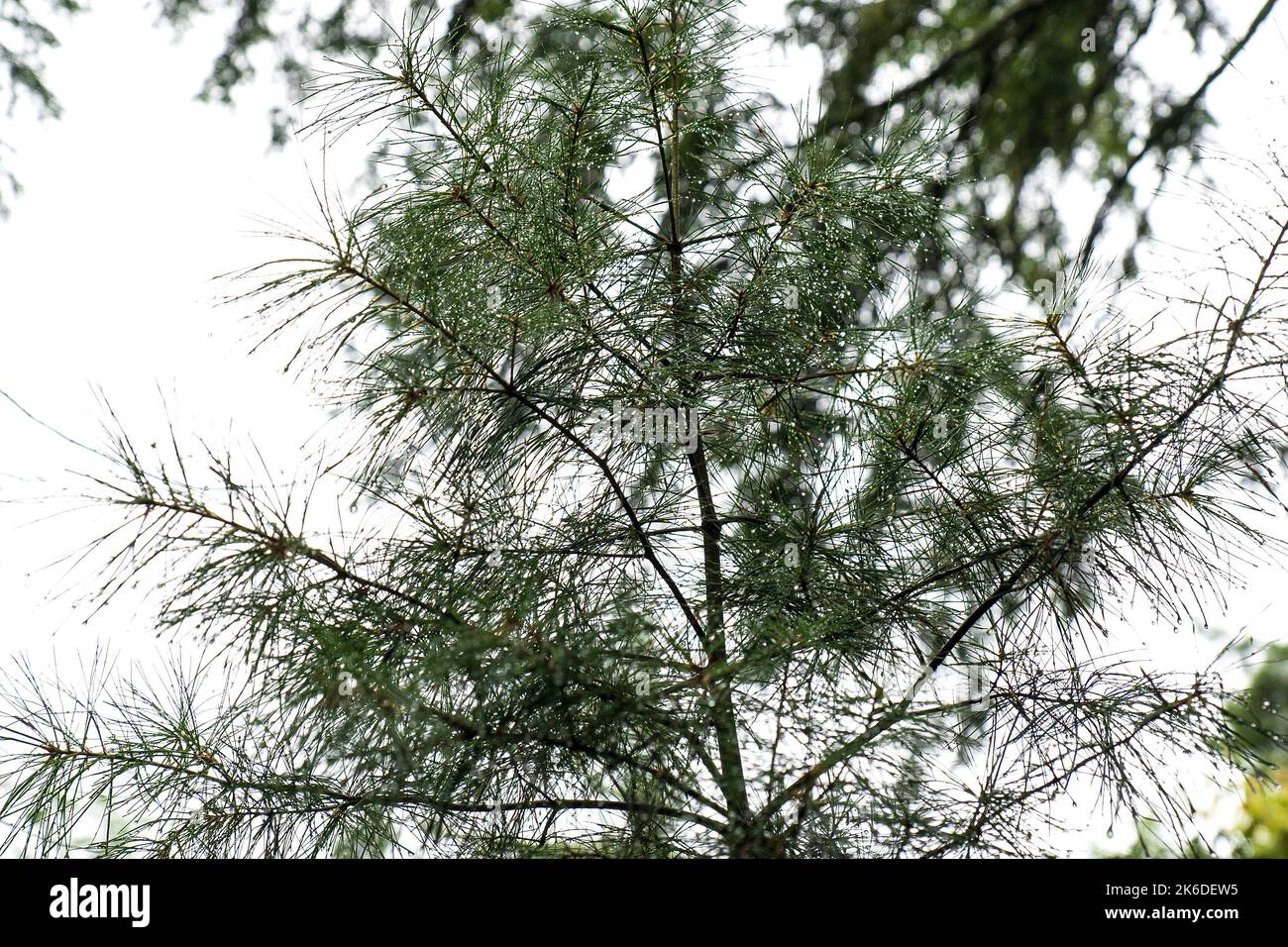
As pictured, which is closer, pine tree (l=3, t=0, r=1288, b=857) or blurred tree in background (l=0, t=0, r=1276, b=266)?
pine tree (l=3, t=0, r=1288, b=857)

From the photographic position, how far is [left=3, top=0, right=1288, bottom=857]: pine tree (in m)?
0.99

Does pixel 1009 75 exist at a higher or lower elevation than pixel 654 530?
higher

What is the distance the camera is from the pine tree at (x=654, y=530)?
0.99 metres

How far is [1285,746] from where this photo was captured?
1.04 m

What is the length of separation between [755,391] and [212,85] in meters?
2.95

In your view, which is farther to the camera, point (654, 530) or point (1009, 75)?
point (1009, 75)

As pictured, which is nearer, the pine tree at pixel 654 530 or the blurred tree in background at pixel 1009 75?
the pine tree at pixel 654 530

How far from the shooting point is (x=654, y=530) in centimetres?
121

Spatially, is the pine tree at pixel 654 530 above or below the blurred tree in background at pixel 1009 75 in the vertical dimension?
below

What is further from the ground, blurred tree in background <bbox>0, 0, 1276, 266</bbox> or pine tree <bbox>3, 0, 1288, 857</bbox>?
blurred tree in background <bbox>0, 0, 1276, 266</bbox>
